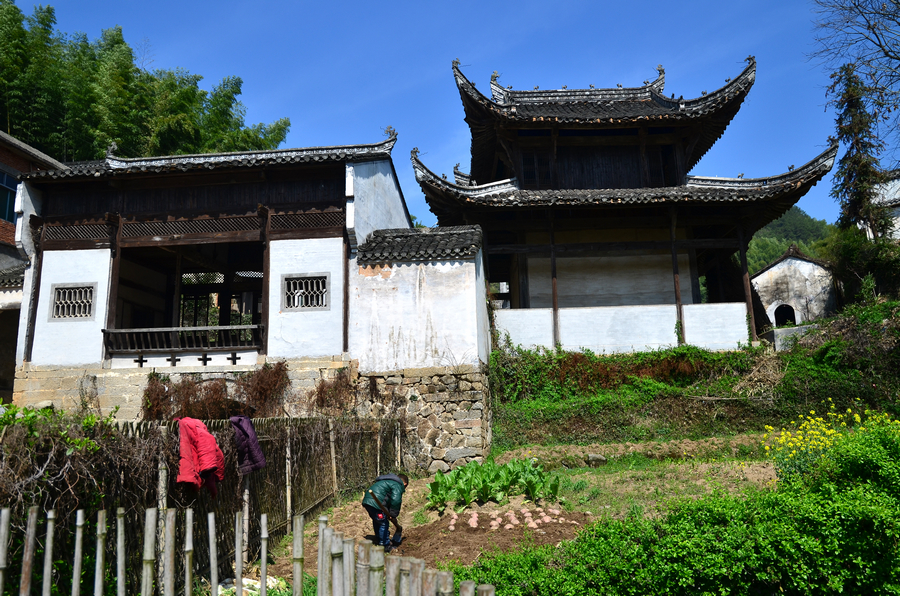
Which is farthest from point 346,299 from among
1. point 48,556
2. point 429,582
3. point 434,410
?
point 429,582

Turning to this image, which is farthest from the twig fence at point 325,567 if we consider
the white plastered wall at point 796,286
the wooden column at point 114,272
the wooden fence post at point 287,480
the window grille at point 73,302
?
the white plastered wall at point 796,286

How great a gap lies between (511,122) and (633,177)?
3869 millimetres

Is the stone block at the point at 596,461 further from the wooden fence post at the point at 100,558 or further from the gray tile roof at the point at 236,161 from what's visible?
the wooden fence post at the point at 100,558

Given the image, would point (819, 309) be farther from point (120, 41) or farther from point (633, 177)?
point (120, 41)

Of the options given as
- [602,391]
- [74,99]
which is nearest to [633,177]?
[602,391]

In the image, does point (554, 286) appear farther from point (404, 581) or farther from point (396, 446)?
point (404, 581)

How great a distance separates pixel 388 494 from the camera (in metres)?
7.09

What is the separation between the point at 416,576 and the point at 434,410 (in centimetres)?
906

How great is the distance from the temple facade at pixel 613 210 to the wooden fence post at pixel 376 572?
450 inches

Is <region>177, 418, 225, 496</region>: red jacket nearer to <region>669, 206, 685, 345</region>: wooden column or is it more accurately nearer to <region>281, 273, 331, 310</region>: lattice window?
<region>281, 273, 331, 310</region>: lattice window

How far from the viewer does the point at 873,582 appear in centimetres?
474

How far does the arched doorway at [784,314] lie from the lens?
2653 centimetres

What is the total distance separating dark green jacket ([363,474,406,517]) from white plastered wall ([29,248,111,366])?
9799 millimetres

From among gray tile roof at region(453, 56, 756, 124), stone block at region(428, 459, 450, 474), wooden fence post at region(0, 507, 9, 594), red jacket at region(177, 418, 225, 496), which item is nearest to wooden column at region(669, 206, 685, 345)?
gray tile roof at region(453, 56, 756, 124)
